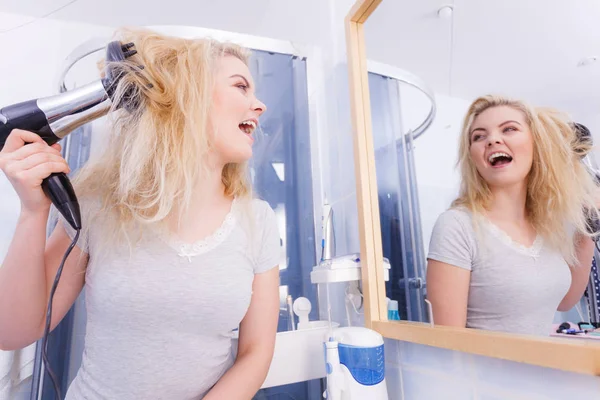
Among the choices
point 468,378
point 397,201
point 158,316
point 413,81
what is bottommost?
point 468,378

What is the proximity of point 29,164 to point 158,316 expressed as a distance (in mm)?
329

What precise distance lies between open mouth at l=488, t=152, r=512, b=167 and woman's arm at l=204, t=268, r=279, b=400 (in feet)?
1.59

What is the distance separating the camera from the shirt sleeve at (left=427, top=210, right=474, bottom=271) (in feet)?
1.98

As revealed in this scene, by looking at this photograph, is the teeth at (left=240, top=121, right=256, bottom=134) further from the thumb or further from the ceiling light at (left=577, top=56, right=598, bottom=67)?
the ceiling light at (left=577, top=56, right=598, bottom=67)

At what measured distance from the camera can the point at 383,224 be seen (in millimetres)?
864

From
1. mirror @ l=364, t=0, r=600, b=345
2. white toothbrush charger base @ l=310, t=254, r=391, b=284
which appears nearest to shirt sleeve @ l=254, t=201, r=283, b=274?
white toothbrush charger base @ l=310, t=254, r=391, b=284

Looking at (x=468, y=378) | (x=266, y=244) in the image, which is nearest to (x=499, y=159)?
(x=468, y=378)

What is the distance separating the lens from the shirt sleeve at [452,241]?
60 cm

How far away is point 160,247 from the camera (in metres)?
0.70

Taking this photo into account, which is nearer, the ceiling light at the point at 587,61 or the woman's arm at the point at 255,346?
the ceiling light at the point at 587,61

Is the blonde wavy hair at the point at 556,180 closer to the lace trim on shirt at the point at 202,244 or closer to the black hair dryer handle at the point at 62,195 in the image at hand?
the lace trim on shirt at the point at 202,244

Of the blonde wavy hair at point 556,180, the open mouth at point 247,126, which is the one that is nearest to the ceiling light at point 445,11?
the blonde wavy hair at point 556,180

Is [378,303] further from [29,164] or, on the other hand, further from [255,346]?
[29,164]

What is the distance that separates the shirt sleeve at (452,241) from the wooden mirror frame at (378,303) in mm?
115
